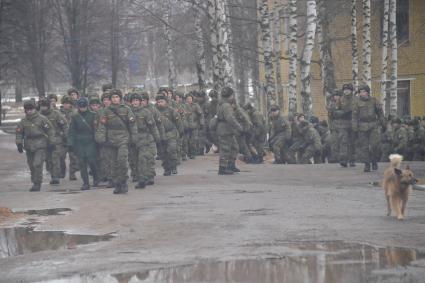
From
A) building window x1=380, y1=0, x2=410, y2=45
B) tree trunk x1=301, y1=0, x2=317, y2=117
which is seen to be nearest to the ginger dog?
tree trunk x1=301, y1=0, x2=317, y2=117

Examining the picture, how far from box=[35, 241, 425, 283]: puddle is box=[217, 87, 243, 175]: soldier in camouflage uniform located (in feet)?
31.2

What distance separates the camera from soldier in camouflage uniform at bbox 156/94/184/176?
1989cm

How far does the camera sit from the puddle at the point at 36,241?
1099 centimetres

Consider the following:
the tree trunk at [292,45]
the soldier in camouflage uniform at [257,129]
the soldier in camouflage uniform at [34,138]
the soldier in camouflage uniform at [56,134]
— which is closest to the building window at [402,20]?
the tree trunk at [292,45]

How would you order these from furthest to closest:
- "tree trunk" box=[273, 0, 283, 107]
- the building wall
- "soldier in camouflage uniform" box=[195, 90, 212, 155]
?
the building wall → "tree trunk" box=[273, 0, 283, 107] → "soldier in camouflage uniform" box=[195, 90, 212, 155]

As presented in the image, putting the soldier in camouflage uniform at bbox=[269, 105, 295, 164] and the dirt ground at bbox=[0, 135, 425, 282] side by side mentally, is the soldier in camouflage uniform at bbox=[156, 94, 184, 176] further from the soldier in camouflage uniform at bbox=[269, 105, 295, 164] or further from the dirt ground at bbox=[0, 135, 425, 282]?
the soldier in camouflage uniform at bbox=[269, 105, 295, 164]

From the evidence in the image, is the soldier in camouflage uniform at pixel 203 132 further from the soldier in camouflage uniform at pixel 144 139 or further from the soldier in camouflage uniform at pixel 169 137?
the soldier in camouflage uniform at pixel 144 139

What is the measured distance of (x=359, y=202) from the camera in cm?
1429

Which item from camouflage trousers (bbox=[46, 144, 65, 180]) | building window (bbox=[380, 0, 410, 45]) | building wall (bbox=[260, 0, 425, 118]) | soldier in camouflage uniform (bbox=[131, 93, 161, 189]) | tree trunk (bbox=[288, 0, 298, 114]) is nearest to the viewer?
soldier in camouflage uniform (bbox=[131, 93, 161, 189])

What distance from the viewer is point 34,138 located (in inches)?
707

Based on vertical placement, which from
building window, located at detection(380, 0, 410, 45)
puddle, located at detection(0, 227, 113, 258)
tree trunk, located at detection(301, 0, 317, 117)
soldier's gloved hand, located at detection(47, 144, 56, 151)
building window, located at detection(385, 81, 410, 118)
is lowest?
puddle, located at detection(0, 227, 113, 258)

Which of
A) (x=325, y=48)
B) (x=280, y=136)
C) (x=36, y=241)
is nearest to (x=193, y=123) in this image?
(x=280, y=136)

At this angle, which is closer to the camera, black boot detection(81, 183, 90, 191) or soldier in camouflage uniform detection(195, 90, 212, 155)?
black boot detection(81, 183, 90, 191)

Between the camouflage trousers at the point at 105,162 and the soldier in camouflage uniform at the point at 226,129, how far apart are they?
2809 mm
